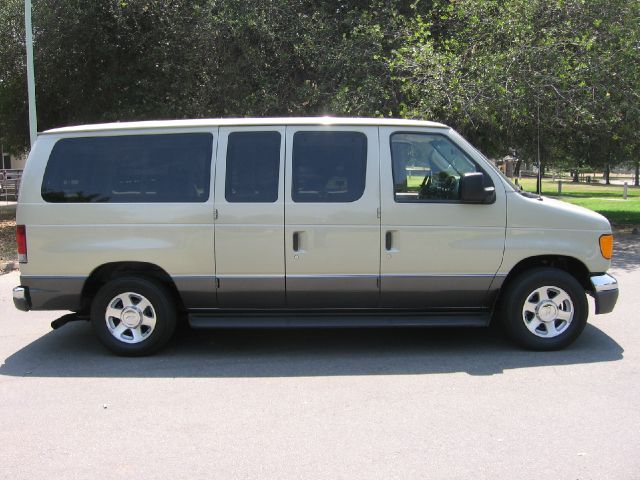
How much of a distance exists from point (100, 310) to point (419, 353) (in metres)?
2.98

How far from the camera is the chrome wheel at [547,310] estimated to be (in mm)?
5586

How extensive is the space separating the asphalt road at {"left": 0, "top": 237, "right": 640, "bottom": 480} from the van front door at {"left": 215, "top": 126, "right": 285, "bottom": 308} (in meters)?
0.72

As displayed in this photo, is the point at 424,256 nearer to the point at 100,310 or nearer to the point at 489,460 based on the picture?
the point at 489,460

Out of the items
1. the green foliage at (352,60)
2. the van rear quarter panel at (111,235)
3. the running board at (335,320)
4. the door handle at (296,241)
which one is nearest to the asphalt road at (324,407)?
the running board at (335,320)

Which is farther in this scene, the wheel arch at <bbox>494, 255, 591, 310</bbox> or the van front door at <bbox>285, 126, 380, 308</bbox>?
the wheel arch at <bbox>494, 255, 591, 310</bbox>

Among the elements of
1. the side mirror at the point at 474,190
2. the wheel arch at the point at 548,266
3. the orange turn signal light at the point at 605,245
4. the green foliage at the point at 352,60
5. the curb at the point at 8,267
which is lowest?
the curb at the point at 8,267

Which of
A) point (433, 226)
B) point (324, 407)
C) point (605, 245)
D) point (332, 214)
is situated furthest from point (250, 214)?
point (605, 245)

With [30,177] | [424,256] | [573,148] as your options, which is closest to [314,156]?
[424,256]

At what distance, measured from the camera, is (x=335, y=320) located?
5.58 metres

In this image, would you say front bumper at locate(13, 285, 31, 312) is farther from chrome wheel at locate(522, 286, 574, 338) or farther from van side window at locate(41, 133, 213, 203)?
chrome wheel at locate(522, 286, 574, 338)

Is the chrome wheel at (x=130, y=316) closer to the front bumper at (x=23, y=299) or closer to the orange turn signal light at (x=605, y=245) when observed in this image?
the front bumper at (x=23, y=299)

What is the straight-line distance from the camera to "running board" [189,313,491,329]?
18.0ft

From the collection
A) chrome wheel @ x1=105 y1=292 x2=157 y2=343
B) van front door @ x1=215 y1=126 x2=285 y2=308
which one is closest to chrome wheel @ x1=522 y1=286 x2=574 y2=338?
van front door @ x1=215 y1=126 x2=285 y2=308

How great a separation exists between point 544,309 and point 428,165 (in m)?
1.70
